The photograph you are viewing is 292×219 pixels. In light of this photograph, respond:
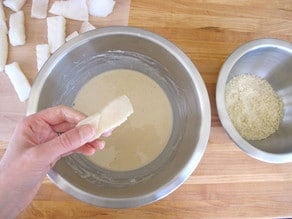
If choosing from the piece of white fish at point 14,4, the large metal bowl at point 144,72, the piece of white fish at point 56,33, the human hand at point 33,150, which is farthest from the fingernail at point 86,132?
the piece of white fish at point 14,4

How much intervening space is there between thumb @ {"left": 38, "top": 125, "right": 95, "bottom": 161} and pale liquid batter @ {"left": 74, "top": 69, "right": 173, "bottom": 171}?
0.93 ft

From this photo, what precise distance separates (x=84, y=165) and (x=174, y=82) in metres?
0.32

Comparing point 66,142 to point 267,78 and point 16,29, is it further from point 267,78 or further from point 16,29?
point 267,78

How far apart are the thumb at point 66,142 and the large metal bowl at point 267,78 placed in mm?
348

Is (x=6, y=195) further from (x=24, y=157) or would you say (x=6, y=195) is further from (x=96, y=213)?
(x=96, y=213)

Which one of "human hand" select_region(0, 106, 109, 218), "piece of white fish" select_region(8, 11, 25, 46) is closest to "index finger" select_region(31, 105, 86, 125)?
"human hand" select_region(0, 106, 109, 218)

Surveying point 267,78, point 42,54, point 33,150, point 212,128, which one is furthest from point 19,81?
point 267,78

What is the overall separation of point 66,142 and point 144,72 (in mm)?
419

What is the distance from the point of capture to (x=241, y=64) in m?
0.95

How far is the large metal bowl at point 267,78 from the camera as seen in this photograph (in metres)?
0.84

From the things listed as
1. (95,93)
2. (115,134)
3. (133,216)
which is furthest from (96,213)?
(95,93)

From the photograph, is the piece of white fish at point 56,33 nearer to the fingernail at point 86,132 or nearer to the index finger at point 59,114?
the index finger at point 59,114

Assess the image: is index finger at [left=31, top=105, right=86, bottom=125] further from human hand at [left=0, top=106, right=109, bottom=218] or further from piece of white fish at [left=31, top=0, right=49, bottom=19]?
piece of white fish at [left=31, top=0, right=49, bottom=19]

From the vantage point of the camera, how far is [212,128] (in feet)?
3.10
